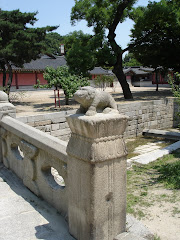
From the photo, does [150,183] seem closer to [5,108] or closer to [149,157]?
[149,157]

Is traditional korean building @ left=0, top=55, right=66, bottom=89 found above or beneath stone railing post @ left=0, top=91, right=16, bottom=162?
above

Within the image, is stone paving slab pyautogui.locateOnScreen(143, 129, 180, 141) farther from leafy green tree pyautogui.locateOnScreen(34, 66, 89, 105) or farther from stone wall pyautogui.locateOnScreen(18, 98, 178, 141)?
leafy green tree pyautogui.locateOnScreen(34, 66, 89, 105)

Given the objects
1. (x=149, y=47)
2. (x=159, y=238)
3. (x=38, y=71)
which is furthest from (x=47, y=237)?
(x=38, y=71)

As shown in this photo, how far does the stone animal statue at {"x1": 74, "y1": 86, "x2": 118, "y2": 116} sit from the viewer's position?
2543 mm

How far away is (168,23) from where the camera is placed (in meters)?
16.7

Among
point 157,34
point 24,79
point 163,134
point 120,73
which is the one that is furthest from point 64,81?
point 24,79

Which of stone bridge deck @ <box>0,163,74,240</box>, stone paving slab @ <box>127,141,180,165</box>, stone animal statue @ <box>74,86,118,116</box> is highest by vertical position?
stone animal statue @ <box>74,86,118,116</box>

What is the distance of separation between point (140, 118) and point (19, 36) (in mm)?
8389

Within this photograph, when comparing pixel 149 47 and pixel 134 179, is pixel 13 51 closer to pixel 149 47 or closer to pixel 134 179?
pixel 149 47

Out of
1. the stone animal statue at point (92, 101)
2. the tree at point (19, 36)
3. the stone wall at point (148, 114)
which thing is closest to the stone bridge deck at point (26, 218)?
the stone animal statue at point (92, 101)

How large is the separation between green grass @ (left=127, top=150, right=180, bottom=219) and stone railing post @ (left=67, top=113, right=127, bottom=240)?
1955 millimetres

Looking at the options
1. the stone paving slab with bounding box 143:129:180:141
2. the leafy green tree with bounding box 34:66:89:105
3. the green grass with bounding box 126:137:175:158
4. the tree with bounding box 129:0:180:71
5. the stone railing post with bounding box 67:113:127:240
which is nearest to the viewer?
the stone railing post with bounding box 67:113:127:240

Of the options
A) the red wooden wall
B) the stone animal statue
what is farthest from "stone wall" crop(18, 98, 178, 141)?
the red wooden wall

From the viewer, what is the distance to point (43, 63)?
102ft
